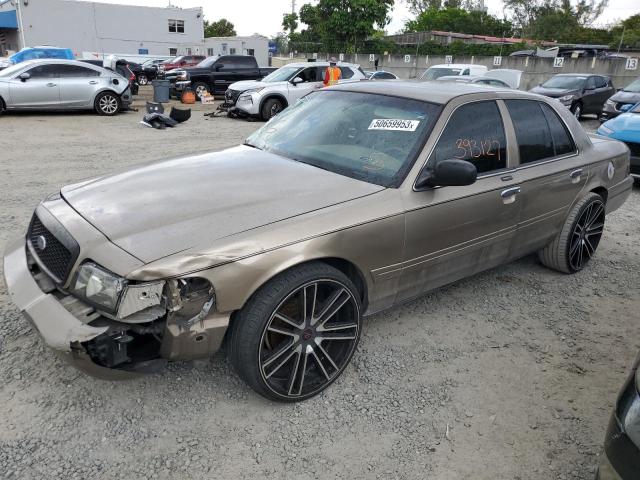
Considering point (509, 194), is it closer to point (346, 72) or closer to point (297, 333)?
point (297, 333)

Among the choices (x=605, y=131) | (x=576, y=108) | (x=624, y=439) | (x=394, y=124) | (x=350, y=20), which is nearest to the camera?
(x=624, y=439)

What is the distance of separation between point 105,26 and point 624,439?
46711 millimetres

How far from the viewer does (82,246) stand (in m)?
2.44

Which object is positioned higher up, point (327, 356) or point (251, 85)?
point (251, 85)

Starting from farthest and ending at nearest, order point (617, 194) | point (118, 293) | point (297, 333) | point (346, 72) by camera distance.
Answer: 1. point (346, 72)
2. point (617, 194)
3. point (297, 333)
4. point (118, 293)

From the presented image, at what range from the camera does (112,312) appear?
7.47 feet

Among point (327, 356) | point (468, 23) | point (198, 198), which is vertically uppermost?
point (468, 23)

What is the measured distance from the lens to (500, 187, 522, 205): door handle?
3.54m

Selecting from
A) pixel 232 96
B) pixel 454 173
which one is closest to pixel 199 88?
pixel 232 96

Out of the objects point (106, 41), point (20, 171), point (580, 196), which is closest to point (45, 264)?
point (580, 196)

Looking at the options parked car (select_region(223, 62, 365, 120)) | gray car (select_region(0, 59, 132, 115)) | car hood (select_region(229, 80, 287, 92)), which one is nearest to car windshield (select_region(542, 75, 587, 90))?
parked car (select_region(223, 62, 365, 120))

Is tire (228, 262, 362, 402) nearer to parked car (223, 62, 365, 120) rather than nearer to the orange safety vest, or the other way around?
parked car (223, 62, 365, 120)

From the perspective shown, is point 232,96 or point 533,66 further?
point 533,66

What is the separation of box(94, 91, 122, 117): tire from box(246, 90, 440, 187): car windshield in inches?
460
